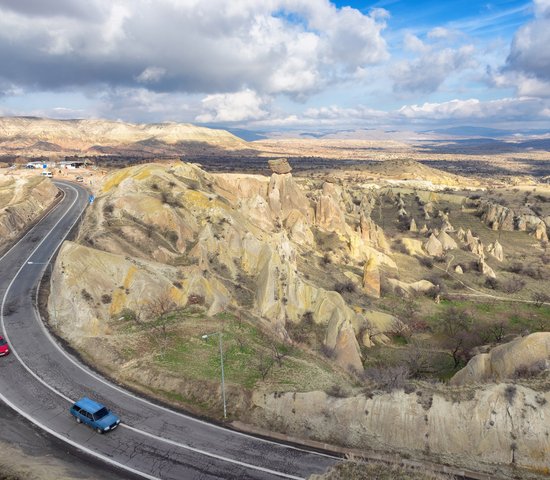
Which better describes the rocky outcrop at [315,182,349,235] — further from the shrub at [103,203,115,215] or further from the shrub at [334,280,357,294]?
the shrub at [103,203,115,215]

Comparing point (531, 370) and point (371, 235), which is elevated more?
point (531, 370)

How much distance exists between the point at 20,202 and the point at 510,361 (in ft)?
229

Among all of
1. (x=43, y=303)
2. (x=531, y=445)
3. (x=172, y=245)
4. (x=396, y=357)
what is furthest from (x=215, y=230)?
(x=531, y=445)

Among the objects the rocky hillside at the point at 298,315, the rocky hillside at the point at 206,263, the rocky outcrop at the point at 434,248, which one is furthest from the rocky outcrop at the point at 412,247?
the rocky hillside at the point at 206,263

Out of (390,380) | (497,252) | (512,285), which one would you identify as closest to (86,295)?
(390,380)

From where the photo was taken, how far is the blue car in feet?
75.3

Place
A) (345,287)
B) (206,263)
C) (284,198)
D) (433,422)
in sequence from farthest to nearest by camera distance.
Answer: (284,198)
(345,287)
(206,263)
(433,422)

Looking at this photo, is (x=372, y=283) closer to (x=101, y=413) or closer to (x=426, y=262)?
(x=426, y=262)

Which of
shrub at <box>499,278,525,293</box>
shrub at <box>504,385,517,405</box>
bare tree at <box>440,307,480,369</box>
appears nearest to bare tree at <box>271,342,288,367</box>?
shrub at <box>504,385,517,405</box>

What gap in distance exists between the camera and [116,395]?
86.8 feet

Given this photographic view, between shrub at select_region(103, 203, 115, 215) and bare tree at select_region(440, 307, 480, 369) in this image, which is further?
shrub at select_region(103, 203, 115, 215)

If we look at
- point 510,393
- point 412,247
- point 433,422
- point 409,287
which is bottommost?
point 409,287

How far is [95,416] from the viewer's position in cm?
2302

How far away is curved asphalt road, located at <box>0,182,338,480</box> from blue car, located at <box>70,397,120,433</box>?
39 centimetres
